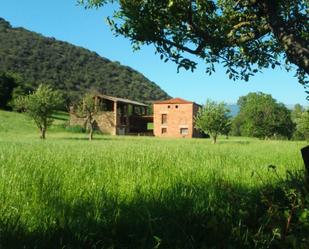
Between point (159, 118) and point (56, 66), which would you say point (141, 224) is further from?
point (56, 66)

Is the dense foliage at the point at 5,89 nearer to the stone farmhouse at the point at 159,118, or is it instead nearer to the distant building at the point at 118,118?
the distant building at the point at 118,118

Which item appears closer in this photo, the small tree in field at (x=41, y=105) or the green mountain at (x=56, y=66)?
the small tree in field at (x=41, y=105)

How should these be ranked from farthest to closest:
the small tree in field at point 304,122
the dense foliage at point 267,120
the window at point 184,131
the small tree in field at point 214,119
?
1. the dense foliage at point 267,120
2. the window at point 184,131
3. the small tree in field at point 214,119
4. the small tree in field at point 304,122

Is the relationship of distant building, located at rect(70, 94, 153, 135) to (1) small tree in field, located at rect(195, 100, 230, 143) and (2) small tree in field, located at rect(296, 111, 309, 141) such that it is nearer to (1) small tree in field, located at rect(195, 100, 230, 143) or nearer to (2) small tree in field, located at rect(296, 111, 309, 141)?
(1) small tree in field, located at rect(195, 100, 230, 143)

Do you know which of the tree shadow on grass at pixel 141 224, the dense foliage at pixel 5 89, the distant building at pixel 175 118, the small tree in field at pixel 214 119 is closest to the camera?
the tree shadow on grass at pixel 141 224

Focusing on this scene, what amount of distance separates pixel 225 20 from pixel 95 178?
2.85 m

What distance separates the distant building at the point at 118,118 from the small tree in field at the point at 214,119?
90.1ft

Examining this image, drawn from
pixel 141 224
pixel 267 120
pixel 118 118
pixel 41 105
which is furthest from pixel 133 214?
pixel 267 120

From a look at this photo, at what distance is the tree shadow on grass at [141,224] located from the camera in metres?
3.64

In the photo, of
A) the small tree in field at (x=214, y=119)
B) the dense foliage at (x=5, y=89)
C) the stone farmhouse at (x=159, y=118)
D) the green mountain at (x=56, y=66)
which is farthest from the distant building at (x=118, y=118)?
the green mountain at (x=56, y=66)

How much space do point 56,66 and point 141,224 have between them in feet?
565

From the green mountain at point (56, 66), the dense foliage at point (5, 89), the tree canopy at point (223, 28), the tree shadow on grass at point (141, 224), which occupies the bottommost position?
the tree shadow on grass at point (141, 224)

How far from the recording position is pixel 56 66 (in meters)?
171

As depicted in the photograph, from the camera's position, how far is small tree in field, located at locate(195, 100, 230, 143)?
4706 cm
